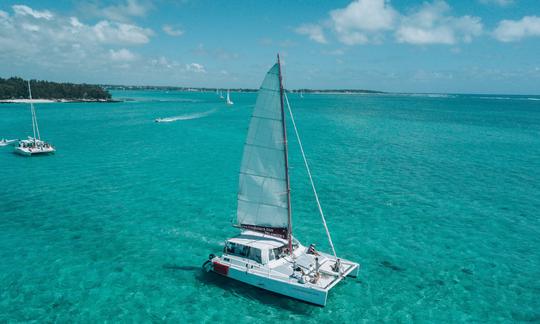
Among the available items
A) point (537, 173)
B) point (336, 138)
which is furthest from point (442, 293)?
point (336, 138)

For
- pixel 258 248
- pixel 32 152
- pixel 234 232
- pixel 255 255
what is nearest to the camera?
pixel 258 248

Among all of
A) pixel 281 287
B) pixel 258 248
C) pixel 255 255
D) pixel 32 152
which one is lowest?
→ pixel 281 287

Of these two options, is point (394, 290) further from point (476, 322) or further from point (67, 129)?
point (67, 129)

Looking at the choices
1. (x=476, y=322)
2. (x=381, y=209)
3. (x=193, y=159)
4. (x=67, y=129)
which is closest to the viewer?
(x=476, y=322)

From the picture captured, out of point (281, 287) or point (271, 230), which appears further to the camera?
point (271, 230)

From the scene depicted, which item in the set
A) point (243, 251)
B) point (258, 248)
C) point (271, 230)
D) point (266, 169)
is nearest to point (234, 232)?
point (271, 230)

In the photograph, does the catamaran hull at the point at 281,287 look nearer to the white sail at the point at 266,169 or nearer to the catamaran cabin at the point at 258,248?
the catamaran cabin at the point at 258,248

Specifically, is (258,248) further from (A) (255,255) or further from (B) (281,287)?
(B) (281,287)
